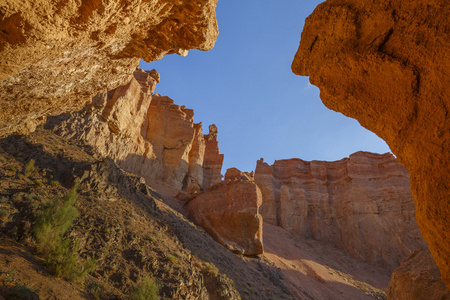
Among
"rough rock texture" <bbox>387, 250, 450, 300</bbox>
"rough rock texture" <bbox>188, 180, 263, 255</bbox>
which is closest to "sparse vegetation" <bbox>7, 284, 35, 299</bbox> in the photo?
"rough rock texture" <bbox>387, 250, 450, 300</bbox>

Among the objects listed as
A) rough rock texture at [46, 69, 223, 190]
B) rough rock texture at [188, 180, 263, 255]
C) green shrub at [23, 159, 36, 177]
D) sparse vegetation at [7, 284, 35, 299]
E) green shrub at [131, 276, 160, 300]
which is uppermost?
rough rock texture at [46, 69, 223, 190]

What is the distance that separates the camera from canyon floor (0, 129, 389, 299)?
9.41 meters

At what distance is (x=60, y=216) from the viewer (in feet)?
37.2

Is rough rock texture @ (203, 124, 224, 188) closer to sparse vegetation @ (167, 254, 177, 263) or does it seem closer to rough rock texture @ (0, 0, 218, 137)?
sparse vegetation @ (167, 254, 177, 263)

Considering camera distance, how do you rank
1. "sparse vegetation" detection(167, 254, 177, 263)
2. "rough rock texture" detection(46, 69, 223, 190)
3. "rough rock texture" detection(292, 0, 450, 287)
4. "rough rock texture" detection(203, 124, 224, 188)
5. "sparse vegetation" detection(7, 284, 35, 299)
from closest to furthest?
"rough rock texture" detection(292, 0, 450, 287)
"sparse vegetation" detection(7, 284, 35, 299)
"sparse vegetation" detection(167, 254, 177, 263)
"rough rock texture" detection(46, 69, 223, 190)
"rough rock texture" detection(203, 124, 224, 188)

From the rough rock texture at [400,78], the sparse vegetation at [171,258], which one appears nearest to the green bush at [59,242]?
the sparse vegetation at [171,258]

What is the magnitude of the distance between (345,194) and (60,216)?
149 feet

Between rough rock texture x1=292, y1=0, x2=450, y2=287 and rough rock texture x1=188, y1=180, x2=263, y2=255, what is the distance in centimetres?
2161

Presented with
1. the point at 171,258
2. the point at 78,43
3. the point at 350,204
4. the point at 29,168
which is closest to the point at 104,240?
the point at 171,258

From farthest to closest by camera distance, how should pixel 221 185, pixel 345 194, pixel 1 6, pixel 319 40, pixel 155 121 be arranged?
pixel 345 194, pixel 155 121, pixel 221 185, pixel 319 40, pixel 1 6

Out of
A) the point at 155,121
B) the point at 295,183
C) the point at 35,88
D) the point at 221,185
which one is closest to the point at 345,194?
the point at 295,183

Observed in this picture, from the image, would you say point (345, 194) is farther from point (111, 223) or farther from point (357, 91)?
point (357, 91)

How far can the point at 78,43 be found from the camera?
5418 mm

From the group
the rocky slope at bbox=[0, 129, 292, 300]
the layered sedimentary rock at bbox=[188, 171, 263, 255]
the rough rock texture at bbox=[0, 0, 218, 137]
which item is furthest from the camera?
the layered sedimentary rock at bbox=[188, 171, 263, 255]
